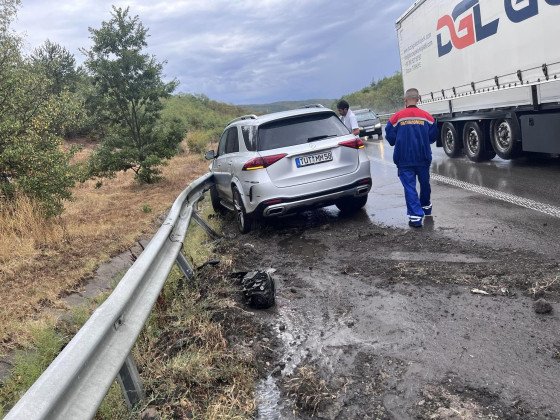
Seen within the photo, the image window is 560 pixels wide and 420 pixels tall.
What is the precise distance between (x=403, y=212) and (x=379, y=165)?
6.84 metres

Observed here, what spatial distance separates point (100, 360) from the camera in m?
2.52

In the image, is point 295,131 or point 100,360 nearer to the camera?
point 100,360

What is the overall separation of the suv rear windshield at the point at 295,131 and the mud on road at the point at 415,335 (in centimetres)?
222

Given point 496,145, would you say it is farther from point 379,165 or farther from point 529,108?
point 379,165

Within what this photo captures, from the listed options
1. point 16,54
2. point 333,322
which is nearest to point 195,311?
point 333,322

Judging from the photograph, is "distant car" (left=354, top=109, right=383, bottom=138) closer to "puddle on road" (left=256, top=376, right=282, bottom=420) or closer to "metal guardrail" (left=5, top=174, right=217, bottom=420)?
"metal guardrail" (left=5, top=174, right=217, bottom=420)

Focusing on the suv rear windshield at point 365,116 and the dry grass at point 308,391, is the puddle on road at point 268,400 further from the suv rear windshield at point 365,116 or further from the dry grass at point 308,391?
the suv rear windshield at point 365,116

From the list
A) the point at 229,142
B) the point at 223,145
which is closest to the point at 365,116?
the point at 223,145

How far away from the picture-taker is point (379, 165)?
14.7 meters

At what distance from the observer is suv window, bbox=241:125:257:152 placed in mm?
7762

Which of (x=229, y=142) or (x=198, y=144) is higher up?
(x=229, y=142)

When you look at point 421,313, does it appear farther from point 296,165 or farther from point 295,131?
point 295,131

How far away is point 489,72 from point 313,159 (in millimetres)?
5880

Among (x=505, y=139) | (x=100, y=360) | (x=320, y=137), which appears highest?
(x=320, y=137)
